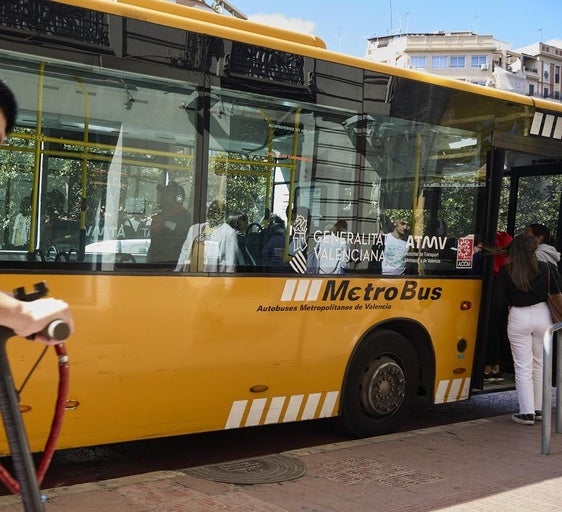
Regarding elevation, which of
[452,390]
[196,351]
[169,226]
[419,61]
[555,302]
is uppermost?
[419,61]

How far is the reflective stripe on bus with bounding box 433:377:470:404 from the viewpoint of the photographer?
6.72 meters

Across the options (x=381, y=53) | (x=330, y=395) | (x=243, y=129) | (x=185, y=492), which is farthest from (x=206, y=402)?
(x=381, y=53)

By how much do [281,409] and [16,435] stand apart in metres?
3.82

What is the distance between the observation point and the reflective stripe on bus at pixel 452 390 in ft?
22.1

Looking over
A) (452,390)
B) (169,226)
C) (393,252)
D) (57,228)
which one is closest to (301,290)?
(393,252)

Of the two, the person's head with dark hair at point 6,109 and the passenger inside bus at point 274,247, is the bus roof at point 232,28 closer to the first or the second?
the passenger inside bus at point 274,247

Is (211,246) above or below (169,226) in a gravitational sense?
below

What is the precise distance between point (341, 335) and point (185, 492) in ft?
6.53

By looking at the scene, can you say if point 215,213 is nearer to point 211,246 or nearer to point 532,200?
point 211,246

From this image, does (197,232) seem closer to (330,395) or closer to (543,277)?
(330,395)

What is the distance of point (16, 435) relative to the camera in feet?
6.48

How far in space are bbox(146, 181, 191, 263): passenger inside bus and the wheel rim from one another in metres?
2.23

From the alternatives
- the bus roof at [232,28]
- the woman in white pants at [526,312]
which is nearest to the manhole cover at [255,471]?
the woman in white pants at [526,312]

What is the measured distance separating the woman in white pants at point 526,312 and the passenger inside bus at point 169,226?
11.7 ft
